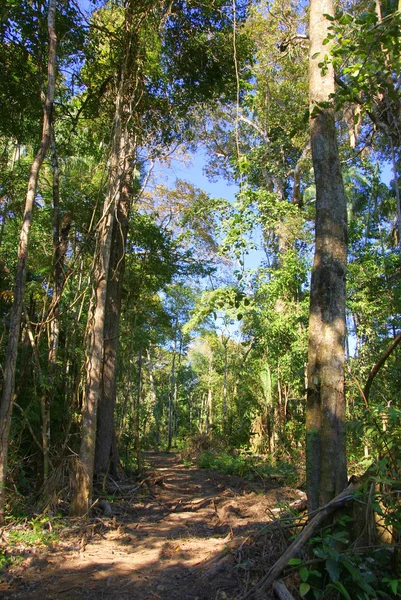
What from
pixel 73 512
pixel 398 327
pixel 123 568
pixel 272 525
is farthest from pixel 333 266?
pixel 398 327

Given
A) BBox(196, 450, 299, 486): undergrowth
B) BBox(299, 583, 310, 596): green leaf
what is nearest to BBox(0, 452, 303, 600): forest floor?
BBox(299, 583, 310, 596): green leaf

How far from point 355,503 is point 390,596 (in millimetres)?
541

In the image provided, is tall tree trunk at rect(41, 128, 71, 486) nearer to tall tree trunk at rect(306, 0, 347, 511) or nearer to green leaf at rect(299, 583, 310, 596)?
tall tree trunk at rect(306, 0, 347, 511)

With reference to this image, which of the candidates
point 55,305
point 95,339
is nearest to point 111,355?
point 95,339

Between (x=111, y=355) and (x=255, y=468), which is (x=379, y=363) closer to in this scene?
(x=111, y=355)

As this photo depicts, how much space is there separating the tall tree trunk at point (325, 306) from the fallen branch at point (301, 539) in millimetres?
221

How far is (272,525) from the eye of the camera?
11.3ft

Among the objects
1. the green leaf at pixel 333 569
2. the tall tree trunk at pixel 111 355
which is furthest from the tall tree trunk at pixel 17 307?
the green leaf at pixel 333 569

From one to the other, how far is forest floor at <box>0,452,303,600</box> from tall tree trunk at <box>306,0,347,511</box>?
2.09ft

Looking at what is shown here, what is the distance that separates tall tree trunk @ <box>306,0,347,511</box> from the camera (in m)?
3.24

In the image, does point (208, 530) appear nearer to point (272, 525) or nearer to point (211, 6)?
point (272, 525)

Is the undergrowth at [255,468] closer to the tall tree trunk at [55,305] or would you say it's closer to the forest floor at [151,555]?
the forest floor at [151,555]

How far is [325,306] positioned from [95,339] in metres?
3.59

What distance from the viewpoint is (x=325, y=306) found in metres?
3.49
